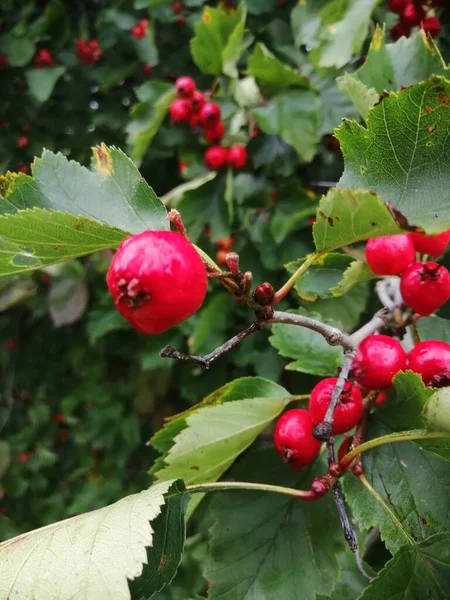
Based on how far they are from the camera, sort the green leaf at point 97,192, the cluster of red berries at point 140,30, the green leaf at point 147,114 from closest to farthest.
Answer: the green leaf at point 97,192
the green leaf at point 147,114
the cluster of red berries at point 140,30

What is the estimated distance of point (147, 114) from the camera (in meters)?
1.53

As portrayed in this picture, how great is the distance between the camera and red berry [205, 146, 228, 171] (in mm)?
1421

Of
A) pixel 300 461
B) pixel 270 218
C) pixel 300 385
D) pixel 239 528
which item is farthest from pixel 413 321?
pixel 270 218

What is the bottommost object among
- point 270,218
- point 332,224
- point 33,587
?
point 270,218

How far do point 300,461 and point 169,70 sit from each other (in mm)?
1603

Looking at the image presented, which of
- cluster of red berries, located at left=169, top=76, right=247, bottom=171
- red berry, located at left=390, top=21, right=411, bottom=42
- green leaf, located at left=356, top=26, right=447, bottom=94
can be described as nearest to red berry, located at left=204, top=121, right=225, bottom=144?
cluster of red berries, located at left=169, top=76, right=247, bottom=171

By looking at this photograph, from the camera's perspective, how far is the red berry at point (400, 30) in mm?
1122

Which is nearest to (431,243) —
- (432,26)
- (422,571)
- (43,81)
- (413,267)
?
(413,267)

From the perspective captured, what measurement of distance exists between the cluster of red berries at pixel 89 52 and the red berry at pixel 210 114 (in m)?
0.89

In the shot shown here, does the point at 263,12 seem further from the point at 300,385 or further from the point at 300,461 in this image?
the point at 300,461

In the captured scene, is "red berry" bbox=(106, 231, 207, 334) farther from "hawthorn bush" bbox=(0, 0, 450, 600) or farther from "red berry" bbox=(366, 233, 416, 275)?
"red berry" bbox=(366, 233, 416, 275)

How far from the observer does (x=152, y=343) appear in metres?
1.60

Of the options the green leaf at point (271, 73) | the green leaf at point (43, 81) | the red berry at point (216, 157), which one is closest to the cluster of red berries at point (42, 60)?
the green leaf at point (43, 81)

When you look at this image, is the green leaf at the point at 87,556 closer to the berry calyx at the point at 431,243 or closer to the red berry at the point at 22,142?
the berry calyx at the point at 431,243
